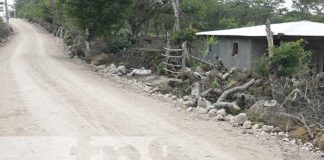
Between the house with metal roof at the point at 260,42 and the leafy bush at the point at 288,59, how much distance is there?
476 centimetres

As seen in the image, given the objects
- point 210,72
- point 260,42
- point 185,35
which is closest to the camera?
point 210,72

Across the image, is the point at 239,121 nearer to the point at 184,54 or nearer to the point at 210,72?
the point at 210,72

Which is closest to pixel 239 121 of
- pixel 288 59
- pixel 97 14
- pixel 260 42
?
pixel 288 59

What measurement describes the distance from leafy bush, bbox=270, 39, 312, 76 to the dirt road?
3.11 metres

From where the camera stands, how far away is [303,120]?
10367 mm

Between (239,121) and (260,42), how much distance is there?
9.23 metres

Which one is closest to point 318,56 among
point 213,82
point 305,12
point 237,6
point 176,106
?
point 213,82

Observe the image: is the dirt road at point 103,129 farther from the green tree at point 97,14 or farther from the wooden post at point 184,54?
the green tree at point 97,14

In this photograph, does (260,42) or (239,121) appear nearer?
(239,121)

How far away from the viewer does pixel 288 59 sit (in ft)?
41.9

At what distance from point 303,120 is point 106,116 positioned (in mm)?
4825

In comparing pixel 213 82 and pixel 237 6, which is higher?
pixel 237 6

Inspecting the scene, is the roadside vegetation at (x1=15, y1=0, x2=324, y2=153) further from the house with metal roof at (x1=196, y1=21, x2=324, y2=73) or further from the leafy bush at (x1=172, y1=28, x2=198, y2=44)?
the house with metal roof at (x1=196, y1=21, x2=324, y2=73)

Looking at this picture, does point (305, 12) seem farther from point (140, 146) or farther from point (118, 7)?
point (140, 146)
